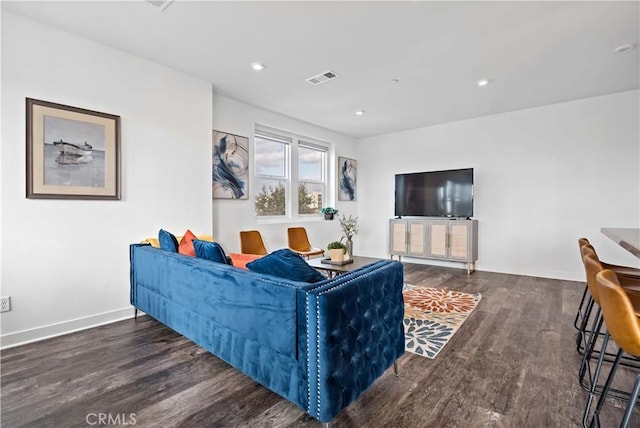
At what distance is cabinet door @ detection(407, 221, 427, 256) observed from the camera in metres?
5.52

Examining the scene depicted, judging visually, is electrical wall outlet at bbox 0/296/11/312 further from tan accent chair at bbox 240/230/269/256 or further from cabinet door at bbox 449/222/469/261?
cabinet door at bbox 449/222/469/261

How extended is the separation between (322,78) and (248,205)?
210cm

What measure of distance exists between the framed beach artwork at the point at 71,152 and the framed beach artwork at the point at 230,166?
1.28 m

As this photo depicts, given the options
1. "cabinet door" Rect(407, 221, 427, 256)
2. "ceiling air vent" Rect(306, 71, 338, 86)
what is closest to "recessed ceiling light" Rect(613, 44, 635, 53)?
"ceiling air vent" Rect(306, 71, 338, 86)

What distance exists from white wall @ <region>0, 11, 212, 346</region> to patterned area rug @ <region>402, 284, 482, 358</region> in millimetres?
2661

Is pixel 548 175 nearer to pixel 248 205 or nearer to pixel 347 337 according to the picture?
pixel 248 205

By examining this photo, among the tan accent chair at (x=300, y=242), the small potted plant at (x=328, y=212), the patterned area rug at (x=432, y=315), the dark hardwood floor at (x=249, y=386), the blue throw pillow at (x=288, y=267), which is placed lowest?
the dark hardwood floor at (x=249, y=386)

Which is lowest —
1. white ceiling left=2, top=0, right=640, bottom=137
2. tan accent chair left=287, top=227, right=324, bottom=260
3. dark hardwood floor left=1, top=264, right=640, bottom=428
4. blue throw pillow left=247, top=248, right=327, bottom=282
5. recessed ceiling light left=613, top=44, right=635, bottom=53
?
dark hardwood floor left=1, top=264, right=640, bottom=428

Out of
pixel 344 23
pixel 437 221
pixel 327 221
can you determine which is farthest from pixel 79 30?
pixel 437 221

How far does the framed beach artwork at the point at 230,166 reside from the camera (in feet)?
13.6

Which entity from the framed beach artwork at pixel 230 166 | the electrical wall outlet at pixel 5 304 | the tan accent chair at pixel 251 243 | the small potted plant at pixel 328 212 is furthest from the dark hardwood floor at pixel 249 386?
the small potted plant at pixel 328 212

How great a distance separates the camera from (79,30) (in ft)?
8.97

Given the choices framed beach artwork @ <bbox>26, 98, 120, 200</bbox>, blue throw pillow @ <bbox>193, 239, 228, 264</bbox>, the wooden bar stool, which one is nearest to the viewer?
the wooden bar stool

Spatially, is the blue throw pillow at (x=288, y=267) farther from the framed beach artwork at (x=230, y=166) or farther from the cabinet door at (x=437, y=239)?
the cabinet door at (x=437, y=239)
